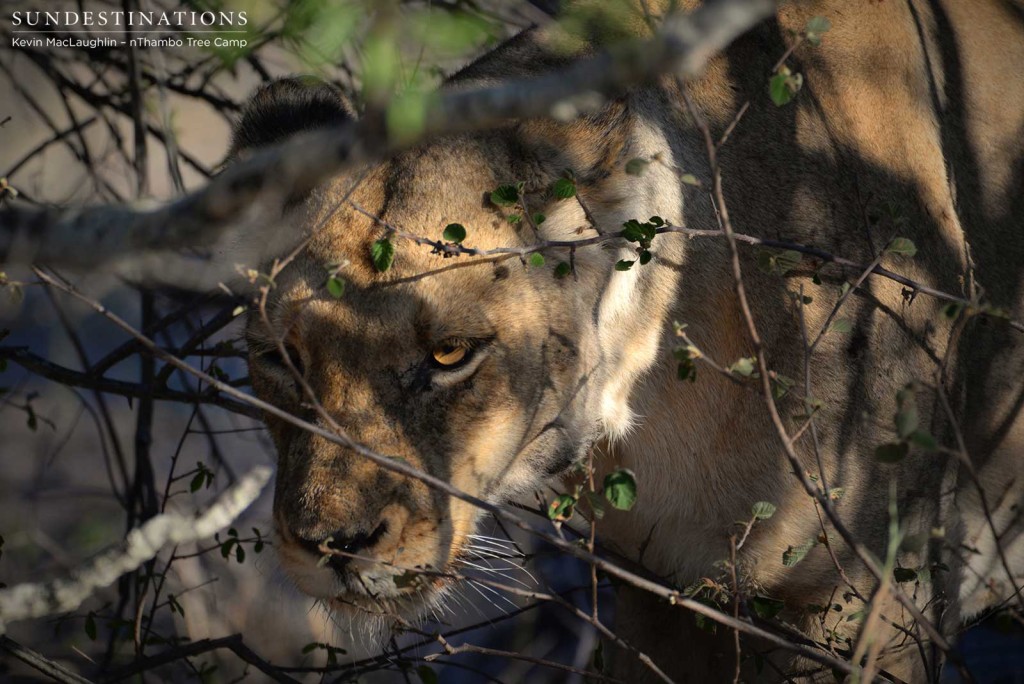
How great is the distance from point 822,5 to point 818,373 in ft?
3.36

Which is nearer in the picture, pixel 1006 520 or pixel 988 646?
pixel 1006 520

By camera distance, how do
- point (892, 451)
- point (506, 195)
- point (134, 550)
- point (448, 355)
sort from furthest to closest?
point (448, 355) < point (506, 195) < point (892, 451) < point (134, 550)

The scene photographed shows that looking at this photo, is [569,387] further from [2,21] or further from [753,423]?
[2,21]

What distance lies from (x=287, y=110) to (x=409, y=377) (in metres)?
0.84

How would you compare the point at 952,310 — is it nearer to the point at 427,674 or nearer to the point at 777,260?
the point at 777,260

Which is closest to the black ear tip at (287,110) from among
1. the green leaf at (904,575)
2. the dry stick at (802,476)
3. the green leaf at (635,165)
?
the green leaf at (635,165)

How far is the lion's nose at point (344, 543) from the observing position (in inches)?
78.9

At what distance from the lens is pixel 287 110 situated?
2.59 meters

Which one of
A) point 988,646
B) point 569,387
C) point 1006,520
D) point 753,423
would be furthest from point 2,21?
point 988,646

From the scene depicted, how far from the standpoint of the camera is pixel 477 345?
86.4 inches

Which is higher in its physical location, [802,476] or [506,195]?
[506,195]

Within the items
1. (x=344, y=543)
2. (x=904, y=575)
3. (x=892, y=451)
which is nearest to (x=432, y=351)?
(x=344, y=543)

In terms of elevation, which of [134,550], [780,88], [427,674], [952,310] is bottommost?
[427,674]

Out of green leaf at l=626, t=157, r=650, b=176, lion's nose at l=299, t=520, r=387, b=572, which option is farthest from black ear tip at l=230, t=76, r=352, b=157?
lion's nose at l=299, t=520, r=387, b=572
